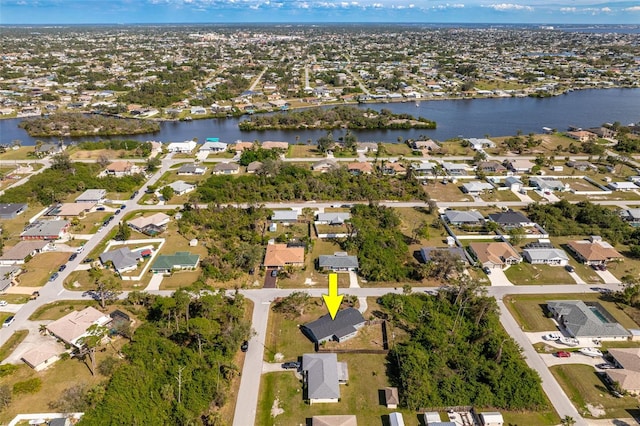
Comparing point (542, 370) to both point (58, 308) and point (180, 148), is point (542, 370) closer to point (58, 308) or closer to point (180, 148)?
point (58, 308)

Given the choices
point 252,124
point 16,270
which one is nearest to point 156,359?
point 16,270

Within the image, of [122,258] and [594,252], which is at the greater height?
[594,252]

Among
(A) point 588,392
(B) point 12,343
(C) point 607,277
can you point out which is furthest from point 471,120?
(B) point 12,343

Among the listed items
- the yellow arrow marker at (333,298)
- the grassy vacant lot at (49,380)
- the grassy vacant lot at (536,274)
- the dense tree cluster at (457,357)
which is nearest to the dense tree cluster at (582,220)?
the grassy vacant lot at (536,274)

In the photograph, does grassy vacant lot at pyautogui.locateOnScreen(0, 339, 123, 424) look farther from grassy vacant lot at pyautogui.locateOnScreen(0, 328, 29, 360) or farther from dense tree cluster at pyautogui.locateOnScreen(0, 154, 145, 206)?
dense tree cluster at pyautogui.locateOnScreen(0, 154, 145, 206)

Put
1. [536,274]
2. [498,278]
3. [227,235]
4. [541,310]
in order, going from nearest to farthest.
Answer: [541,310] < [498,278] < [536,274] < [227,235]

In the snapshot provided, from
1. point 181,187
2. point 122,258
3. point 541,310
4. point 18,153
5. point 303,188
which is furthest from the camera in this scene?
point 18,153

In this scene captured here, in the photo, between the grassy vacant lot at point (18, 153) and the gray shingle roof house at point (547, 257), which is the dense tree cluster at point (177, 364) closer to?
the gray shingle roof house at point (547, 257)

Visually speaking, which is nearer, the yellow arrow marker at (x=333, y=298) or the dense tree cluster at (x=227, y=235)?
the yellow arrow marker at (x=333, y=298)
